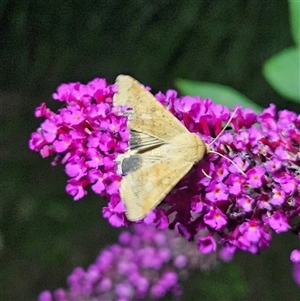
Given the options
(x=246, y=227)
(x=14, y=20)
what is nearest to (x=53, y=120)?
(x=246, y=227)

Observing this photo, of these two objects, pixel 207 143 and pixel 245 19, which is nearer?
pixel 207 143

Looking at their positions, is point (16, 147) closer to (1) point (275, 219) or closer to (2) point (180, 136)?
(2) point (180, 136)

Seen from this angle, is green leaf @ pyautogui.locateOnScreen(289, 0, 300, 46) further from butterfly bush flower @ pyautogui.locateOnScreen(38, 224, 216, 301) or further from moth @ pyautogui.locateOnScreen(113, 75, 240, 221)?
butterfly bush flower @ pyautogui.locateOnScreen(38, 224, 216, 301)

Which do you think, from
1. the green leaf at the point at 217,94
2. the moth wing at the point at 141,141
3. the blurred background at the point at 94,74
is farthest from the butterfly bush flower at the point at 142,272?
the moth wing at the point at 141,141

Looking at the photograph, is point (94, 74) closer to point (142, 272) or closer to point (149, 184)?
point (142, 272)

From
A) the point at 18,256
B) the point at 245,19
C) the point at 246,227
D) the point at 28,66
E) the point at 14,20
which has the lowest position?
the point at 18,256

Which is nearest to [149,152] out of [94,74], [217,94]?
[217,94]
